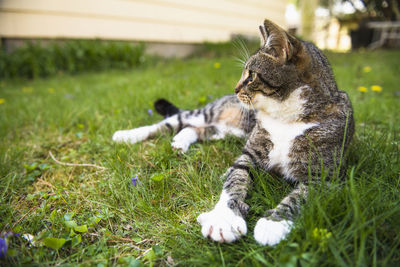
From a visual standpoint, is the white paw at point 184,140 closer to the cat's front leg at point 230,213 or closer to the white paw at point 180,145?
the white paw at point 180,145

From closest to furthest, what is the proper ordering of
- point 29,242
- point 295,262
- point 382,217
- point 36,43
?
point 295,262 < point 382,217 < point 29,242 < point 36,43

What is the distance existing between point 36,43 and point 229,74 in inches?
178

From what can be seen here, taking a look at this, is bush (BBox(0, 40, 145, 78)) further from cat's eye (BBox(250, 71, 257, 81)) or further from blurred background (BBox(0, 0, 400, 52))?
cat's eye (BBox(250, 71, 257, 81))

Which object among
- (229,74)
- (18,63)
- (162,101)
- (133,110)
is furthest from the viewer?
(18,63)

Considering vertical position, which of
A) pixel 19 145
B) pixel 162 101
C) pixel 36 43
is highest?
pixel 36 43

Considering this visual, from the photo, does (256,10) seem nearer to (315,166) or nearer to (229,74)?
(229,74)

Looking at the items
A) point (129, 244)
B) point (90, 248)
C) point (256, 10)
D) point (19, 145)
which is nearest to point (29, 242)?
point (90, 248)

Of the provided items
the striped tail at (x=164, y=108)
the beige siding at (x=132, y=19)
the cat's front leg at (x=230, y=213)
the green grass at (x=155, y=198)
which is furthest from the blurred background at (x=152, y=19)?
the cat's front leg at (x=230, y=213)

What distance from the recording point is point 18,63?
5258mm

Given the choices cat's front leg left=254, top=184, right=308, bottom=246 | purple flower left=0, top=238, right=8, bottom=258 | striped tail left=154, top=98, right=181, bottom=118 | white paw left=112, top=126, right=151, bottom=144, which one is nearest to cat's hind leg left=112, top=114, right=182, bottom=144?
white paw left=112, top=126, right=151, bottom=144

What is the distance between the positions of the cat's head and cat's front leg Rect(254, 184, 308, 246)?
0.62 meters

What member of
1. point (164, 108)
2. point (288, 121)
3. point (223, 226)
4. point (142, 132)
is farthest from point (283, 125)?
point (164, 108)

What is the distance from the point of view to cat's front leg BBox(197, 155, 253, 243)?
1.14 meters

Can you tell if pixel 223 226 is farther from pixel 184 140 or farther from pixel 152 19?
pixel 152 19
